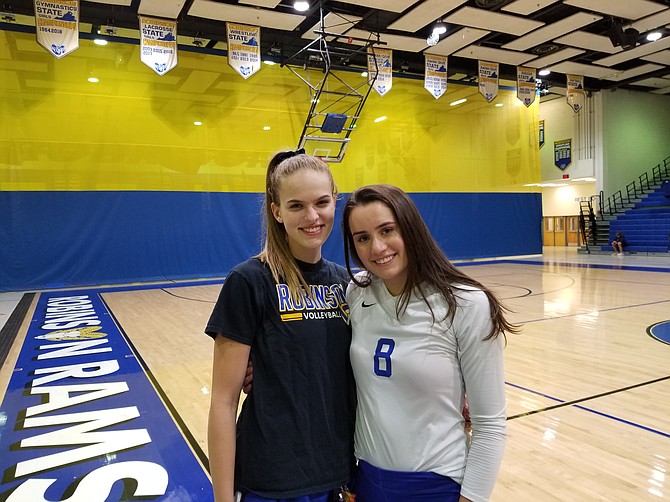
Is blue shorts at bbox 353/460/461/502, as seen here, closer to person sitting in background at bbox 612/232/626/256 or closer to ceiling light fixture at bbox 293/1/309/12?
ceiling light fixture at bbox 293/1/309/12

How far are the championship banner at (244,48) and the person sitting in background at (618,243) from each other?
1117cm

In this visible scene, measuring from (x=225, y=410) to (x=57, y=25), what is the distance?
8.68 meters

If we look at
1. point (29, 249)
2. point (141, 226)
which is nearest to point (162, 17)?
point (141, 226)

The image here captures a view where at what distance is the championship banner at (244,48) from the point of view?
30.1ft

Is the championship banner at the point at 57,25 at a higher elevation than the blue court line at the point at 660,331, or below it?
higher

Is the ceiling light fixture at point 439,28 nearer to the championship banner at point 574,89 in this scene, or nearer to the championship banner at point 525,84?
the championship banner at point 525,84

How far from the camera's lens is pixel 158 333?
5344mm

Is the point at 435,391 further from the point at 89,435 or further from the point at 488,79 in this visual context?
the point at 488,79

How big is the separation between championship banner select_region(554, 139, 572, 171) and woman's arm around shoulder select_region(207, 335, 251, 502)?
62.7 ft

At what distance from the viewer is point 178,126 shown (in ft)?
35.0

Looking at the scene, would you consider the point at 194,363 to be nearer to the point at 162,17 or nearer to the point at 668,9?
the point at 162,17

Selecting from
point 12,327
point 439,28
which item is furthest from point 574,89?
point 12,327

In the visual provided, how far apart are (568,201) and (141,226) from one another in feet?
52.6

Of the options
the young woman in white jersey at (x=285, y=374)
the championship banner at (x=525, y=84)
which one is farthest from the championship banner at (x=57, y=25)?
the championship banner at (x=525, y=84)
